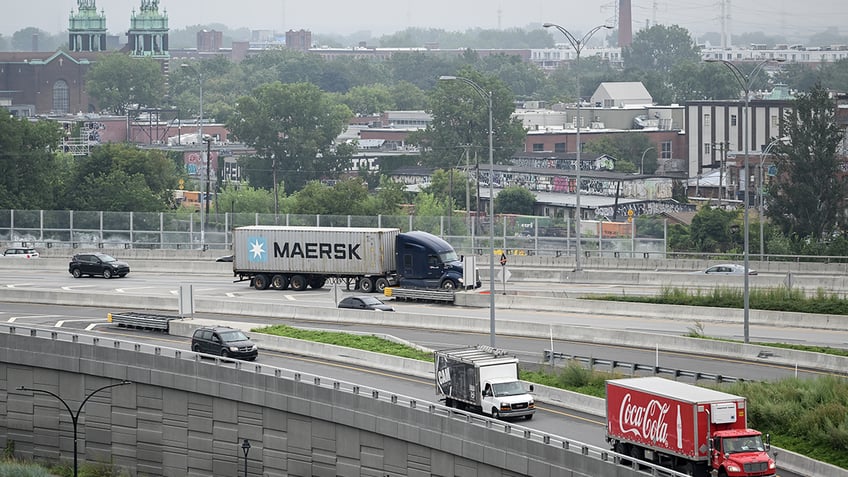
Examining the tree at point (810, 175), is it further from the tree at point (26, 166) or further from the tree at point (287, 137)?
the tree at point (287, 137)

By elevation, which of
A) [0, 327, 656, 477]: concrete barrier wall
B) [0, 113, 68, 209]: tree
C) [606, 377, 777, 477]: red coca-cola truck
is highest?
[0, 113, 68, 209]: tree

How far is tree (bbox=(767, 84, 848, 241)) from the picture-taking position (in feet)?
336

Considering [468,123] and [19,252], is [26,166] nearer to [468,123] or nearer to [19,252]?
[19,252]

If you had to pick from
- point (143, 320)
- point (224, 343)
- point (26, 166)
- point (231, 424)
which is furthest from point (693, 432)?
point (26, 166)

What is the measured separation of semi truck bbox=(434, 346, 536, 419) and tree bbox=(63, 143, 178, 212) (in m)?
75.9

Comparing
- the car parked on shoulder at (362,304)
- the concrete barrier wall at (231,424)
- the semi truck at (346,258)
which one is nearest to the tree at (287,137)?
the semi truck at (346,258)

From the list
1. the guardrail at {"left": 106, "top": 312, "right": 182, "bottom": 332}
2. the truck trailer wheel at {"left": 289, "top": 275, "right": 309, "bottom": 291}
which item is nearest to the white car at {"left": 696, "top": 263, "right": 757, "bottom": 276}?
the truck trailer wheel at {"left": 289, "top": 275, "right": 309, "bottom": 291}

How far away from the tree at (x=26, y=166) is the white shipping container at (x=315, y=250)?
4907 centimetres

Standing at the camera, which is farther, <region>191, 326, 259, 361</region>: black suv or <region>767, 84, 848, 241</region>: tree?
<region>767, 84, 848, 241</region>: tree

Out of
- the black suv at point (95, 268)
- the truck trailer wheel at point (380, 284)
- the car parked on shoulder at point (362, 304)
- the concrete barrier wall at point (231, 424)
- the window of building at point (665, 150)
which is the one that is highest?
the window of building at point (665, 150)

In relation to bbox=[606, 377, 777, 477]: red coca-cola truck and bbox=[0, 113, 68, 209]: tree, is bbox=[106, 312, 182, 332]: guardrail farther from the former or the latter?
bbox=[0, 113, 68, 209]: tree

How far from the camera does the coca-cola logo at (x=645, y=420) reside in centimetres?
3397

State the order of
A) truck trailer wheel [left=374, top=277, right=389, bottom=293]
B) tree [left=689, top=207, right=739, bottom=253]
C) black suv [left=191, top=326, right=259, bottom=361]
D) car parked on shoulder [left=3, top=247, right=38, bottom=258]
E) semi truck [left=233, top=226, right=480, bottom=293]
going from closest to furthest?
black suv [left=191, top=326, right=259, bottom=361], semi truck [left=233, top=226, right=480, bottom=293], truck trailer wheel [left=374, top=277, right=389, bottom=293], car parked on shoulder [left=3, top=247, right=38, bottom=258], tree [left=689, top=207, right=739, bottom=253]

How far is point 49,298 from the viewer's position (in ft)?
213
